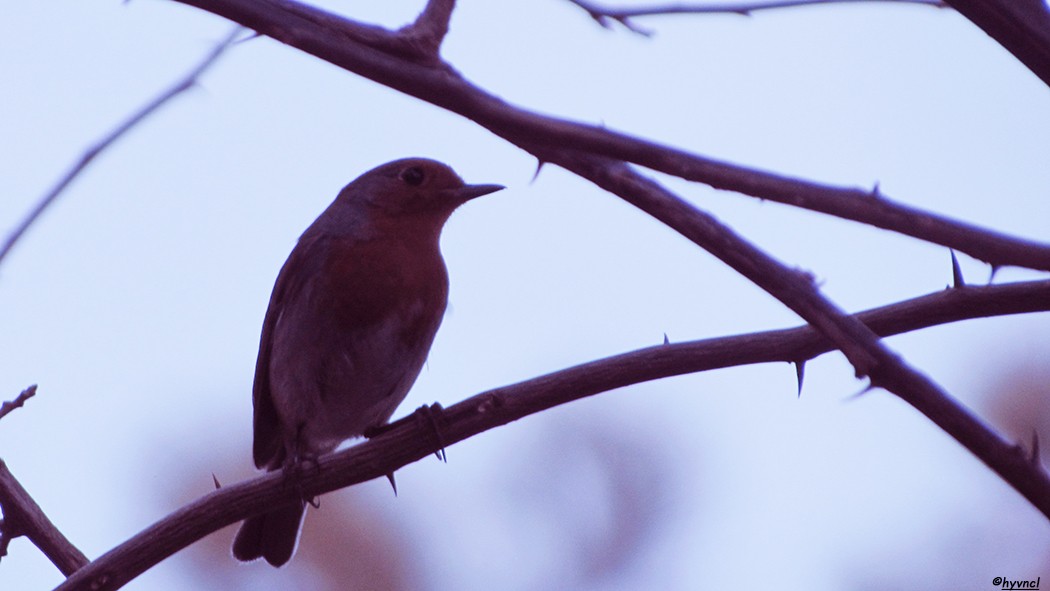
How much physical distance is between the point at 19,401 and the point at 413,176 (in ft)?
8.97

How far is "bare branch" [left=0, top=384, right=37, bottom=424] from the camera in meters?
3.63

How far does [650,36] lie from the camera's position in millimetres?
3312

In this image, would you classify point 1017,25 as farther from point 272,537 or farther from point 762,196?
point 272,537

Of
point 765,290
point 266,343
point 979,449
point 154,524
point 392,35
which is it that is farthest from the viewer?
point 266,343

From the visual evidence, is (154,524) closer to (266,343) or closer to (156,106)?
(156,106)

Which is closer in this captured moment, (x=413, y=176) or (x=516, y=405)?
(x=516, y=405)

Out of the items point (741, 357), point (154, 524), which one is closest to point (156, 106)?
point (154, 524)

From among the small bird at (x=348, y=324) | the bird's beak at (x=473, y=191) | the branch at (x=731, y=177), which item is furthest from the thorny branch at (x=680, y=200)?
the bird's beak at (x=473, y=191)

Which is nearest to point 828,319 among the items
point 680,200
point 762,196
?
point 762,196

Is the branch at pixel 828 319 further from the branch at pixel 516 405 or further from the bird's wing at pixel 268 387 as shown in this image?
the bird's wing at pixel 268 387

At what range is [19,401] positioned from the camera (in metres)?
3.70

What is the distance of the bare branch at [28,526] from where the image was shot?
11.4 ft

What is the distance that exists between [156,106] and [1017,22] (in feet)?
8.14

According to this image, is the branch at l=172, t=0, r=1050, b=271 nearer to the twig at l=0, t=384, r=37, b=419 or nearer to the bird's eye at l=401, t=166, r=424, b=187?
the twig at l=0, t=384, r=37, b=419
